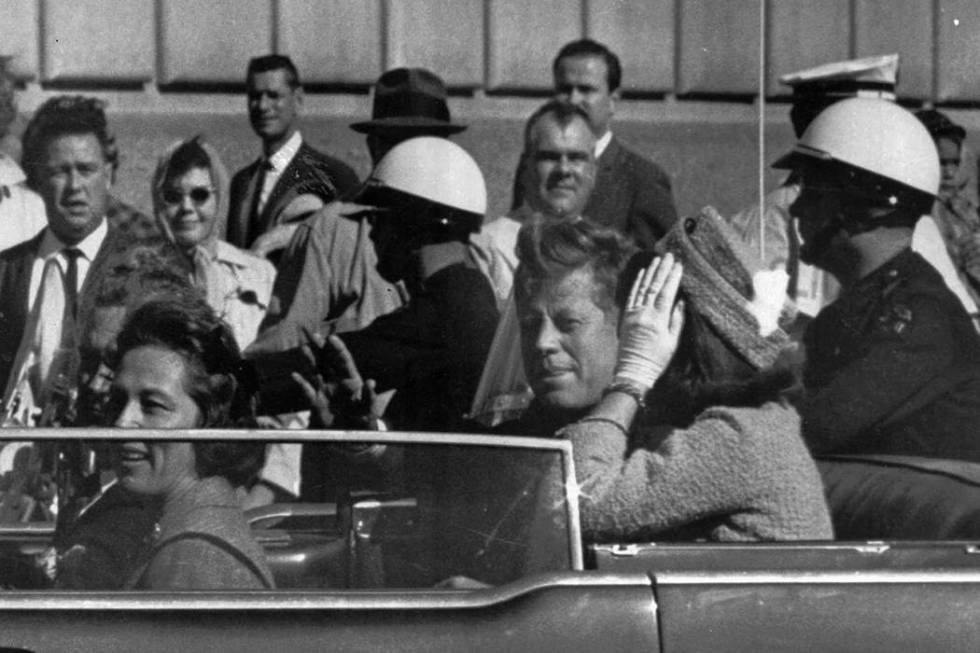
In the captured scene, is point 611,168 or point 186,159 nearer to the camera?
point 186,159

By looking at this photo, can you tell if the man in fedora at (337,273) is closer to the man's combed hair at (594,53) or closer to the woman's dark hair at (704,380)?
the man's combed hair at (594,53)

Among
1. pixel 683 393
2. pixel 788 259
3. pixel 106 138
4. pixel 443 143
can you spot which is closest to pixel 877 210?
pixel 788 259

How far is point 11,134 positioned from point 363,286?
744mm

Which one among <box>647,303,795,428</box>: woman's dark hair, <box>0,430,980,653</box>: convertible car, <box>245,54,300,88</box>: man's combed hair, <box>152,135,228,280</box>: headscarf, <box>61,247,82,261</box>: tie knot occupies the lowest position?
<box>0,430,980,653</box>: convertible car

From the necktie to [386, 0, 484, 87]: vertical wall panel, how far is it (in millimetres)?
750

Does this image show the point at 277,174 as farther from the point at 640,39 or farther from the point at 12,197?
the point at 640,39

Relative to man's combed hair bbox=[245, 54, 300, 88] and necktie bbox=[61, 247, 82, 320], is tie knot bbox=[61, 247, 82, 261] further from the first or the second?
man's combed hair bbox=[245, 54, 300, 88]

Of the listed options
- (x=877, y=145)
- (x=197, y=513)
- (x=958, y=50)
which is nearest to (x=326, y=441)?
(x=197, y=513)

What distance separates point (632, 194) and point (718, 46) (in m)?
0.34

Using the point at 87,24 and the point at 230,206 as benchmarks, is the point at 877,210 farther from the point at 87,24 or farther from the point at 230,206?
the point at 87,24

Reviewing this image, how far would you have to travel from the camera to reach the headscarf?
3.75m

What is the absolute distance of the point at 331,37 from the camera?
3627mm

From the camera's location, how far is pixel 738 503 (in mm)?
3486

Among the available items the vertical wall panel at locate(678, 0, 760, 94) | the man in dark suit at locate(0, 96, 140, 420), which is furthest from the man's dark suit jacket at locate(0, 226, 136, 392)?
the vertical wall panel at locate(678, 0, 760, 94)
